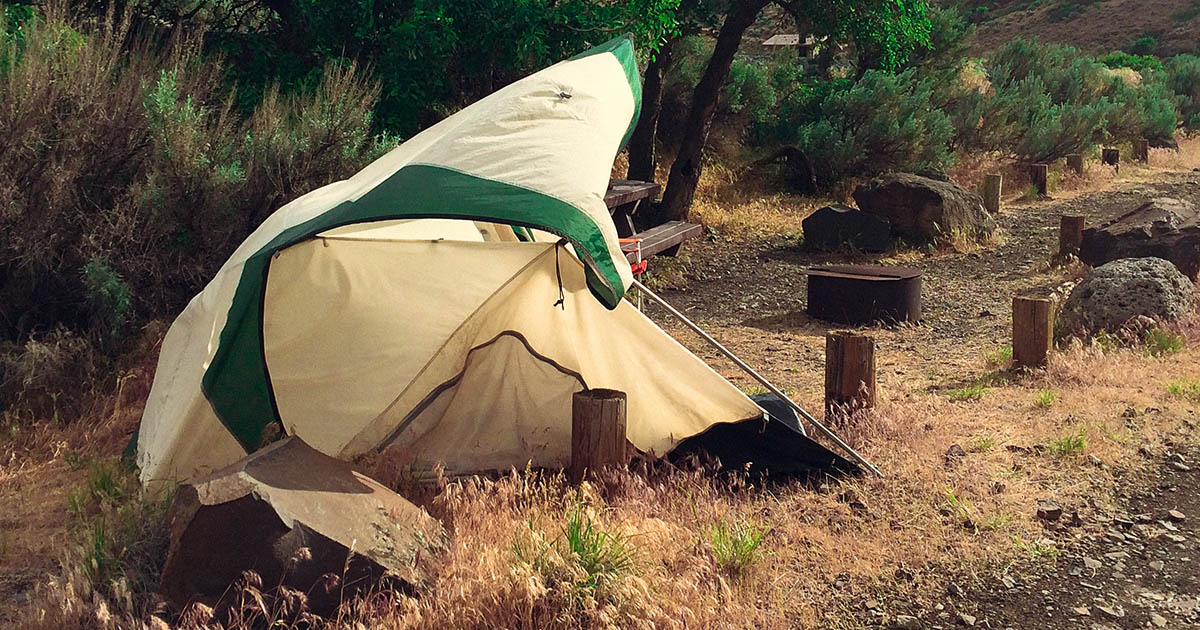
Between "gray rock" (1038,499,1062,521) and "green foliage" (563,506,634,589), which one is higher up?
"green foliage" (563,506,634,589)

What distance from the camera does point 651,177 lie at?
40.5 ft

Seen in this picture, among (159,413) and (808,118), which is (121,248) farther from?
(808,118)

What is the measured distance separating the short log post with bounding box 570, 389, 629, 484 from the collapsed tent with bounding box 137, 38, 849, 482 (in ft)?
1.22

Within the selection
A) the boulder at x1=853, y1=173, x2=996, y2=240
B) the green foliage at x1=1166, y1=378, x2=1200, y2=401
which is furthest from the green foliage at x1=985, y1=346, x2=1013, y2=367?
the boulder at x1=853, y1=173, x2=996, y2=240

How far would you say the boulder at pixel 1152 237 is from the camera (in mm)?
8680

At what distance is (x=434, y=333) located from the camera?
4.99 meters

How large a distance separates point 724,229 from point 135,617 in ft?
31.5

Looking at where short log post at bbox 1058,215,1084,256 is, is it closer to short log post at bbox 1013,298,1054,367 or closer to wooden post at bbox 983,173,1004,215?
wooden post at bbox 983,173,1004,215

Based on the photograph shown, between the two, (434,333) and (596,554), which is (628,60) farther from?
(596,554)

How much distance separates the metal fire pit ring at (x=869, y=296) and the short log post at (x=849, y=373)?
112 inches

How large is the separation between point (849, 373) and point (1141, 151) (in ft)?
53.0

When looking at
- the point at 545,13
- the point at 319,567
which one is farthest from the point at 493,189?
the point at 545,13

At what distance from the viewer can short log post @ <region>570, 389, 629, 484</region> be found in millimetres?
4344

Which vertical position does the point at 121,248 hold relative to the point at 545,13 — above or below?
below
